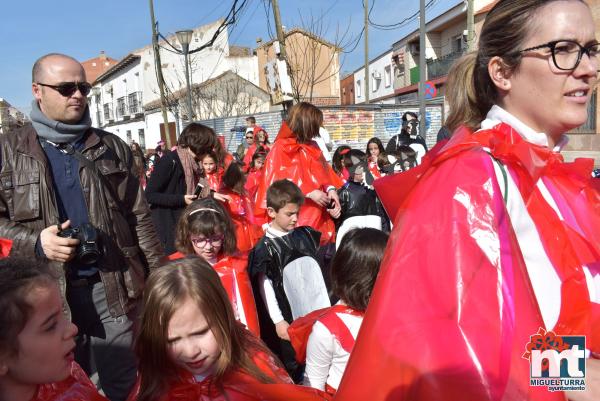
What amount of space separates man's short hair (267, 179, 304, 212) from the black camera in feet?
5.14

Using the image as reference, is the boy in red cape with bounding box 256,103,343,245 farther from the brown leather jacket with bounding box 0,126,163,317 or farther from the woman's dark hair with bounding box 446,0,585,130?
the woman's dark hair with bounding box 446,0,585,130

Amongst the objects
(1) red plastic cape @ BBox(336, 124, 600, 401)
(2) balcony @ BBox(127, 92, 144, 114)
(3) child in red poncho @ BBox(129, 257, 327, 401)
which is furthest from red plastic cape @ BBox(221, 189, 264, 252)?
(2) balcony @ BBox(127, 92, 144, 114)

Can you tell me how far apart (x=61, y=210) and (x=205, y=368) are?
4.04 ft

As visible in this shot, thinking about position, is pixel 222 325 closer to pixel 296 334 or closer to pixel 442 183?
pixel 296 334

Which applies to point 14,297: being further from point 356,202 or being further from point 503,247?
point 356,202

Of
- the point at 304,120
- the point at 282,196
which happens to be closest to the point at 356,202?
the point at 304,120

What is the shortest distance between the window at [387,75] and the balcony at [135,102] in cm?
2050

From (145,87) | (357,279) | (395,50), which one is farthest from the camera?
(145,87)

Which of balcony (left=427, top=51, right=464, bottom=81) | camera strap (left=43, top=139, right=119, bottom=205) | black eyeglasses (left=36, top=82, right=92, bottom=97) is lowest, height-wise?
camera strap (left=43, top=139, right=119, bottom=205)

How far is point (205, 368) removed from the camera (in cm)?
180

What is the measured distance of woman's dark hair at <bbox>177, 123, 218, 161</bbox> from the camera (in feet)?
14.4

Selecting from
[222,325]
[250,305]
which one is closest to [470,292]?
[222,325]

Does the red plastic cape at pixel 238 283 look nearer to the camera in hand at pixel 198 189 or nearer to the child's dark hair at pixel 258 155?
the camera in hand at pixel 198 189

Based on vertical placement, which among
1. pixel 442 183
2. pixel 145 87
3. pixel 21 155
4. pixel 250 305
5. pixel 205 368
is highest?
pixel 145 87
